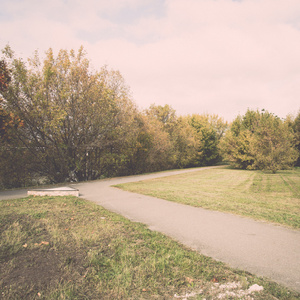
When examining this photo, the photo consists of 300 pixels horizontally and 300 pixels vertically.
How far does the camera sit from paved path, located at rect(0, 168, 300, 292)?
10.8ft

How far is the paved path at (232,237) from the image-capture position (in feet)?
10.8

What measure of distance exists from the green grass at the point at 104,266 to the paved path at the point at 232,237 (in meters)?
0.33

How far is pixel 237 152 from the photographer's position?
2959 cm

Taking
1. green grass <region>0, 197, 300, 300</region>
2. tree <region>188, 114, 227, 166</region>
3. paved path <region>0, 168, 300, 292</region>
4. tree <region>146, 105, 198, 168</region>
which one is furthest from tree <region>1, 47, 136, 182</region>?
tree <region>188, 114, 227, 166</region>

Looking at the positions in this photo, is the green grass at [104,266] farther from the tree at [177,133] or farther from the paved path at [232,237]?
the tree at [177,133]

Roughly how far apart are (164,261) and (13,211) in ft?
16.6

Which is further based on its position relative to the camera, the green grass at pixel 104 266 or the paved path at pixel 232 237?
the paved path at pixel 232 237

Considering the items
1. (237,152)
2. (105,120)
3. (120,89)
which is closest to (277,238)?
(105,120)

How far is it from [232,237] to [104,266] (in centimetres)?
272

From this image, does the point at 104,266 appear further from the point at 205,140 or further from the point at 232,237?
the point at 205,140

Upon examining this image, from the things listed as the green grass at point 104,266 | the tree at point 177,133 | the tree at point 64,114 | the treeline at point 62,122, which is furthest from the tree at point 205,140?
Answer: the green grass at point 104,266

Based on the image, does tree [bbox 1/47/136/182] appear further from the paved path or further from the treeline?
the paved path

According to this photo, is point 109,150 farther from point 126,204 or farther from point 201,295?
point 201,295

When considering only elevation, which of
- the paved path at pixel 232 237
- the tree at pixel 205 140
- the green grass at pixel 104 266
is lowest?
the paved path at pixel 232 237
